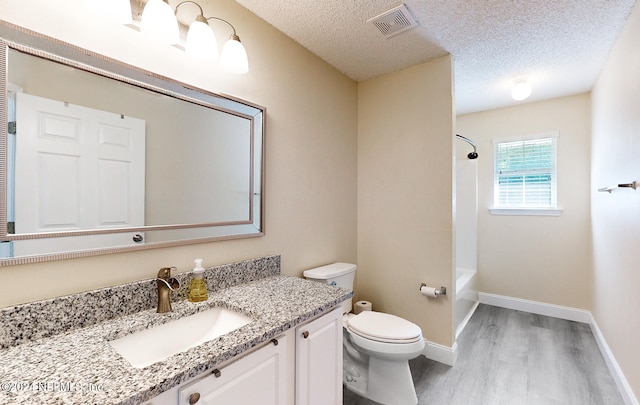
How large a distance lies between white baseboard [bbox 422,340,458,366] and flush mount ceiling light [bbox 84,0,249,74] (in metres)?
2.35

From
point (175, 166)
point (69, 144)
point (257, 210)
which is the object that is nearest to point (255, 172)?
point (257, 210)

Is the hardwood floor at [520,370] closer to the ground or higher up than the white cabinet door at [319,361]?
closer to the ground

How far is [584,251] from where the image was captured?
293cm

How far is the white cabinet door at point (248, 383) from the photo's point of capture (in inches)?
33.3

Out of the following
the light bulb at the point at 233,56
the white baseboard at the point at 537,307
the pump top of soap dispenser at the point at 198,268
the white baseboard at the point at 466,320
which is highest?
the light bulb at the point at 233,56

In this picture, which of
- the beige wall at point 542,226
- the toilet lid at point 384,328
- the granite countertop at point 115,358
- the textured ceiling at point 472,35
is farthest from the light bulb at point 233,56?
the beige wall at point 542,226

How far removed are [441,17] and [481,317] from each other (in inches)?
113

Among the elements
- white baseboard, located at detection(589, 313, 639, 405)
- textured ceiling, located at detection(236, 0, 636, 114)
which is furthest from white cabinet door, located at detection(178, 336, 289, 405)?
white baseboard, located at detection(589, 313, 639, 405)

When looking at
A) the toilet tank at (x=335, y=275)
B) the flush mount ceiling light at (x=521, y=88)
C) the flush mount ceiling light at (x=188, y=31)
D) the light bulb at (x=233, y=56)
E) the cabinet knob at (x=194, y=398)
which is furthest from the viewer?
the flush mount ceiling light at (x=521, y=88)

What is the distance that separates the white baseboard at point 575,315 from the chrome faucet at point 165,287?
253cm

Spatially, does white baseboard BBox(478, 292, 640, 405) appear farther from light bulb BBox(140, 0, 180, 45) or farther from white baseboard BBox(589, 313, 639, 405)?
light bulb BBox(140, 0, 180, 45)

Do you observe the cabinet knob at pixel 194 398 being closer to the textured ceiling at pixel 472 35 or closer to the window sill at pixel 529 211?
the textured ceiling at pixel 472 35

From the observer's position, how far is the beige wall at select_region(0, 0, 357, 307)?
3.36 feet

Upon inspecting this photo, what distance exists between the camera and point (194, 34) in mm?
1280
